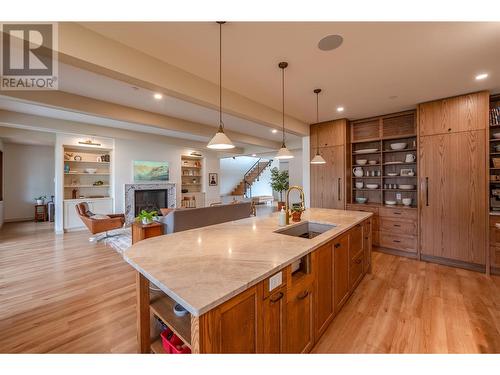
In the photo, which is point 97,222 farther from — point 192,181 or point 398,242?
point 398,242

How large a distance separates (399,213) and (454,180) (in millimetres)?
931

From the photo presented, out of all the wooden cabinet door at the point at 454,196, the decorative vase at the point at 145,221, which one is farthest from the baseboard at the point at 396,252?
the decorative vase at the point at 145,221

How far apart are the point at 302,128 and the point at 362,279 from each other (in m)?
3.21

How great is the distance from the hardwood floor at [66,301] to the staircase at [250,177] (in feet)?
30.5

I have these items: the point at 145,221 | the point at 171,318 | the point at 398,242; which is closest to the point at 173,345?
Result: the point at 171,318

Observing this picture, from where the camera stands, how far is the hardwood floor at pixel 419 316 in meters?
1.77

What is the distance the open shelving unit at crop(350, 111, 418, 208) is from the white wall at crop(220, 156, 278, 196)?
8.67m

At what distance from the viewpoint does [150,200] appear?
290 inches

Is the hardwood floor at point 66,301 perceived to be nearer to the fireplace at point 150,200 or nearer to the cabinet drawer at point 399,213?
the fireplace at point 150,200

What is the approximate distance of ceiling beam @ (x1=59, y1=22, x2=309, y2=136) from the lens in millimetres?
1792

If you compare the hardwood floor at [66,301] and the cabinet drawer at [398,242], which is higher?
the cabinet drawer at [398,242]

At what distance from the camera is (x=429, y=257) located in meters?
3.63

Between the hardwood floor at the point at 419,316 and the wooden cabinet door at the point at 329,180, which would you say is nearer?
the hardwood floor at the point at 419,316
